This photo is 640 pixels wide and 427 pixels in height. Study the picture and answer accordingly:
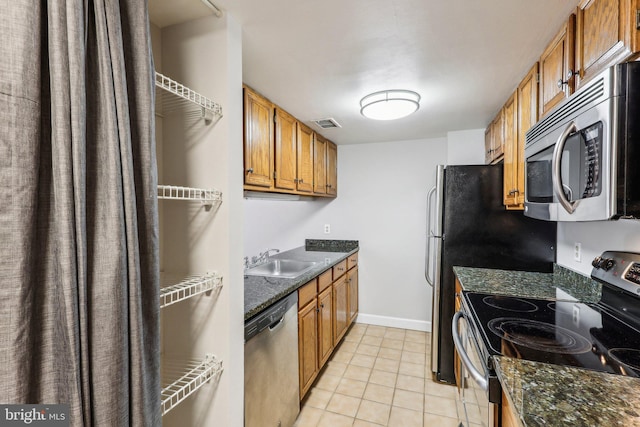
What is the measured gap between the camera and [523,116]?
1792 millimetres

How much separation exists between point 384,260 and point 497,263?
4.69ft

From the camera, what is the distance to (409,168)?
3.42m

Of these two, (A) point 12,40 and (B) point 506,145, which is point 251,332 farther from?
(B) point 506,145

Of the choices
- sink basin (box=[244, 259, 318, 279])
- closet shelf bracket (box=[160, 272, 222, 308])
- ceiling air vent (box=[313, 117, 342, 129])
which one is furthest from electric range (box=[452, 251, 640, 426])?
ceiling air vent (box=[313, 117, 342, 129])

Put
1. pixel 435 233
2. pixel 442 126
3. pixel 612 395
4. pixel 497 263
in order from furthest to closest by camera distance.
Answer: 1. pixel 442 126
2. pixel 435 233
3. pixel 497 263
4. pixel 612 395

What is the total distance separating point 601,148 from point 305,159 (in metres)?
2.12

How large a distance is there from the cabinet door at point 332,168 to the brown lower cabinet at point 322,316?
2.74ft

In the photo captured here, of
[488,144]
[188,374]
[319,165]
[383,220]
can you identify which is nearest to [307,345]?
[188,374]

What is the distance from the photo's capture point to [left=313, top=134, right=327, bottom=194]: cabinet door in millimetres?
2953

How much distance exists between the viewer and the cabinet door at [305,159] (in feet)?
8.57

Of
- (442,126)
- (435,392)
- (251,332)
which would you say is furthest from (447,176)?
(251,332)

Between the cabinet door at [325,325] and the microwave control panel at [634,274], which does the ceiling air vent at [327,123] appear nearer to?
the cabinet door at [325,325]

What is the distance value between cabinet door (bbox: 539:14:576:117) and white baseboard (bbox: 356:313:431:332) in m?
2.59

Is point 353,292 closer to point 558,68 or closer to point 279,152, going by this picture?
point 279,152
